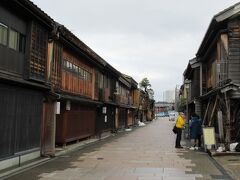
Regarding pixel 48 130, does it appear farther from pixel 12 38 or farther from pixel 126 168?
pixel 12 38

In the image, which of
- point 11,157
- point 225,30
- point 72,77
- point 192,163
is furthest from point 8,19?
point 225,30

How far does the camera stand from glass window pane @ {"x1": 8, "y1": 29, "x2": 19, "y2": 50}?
45.1ft

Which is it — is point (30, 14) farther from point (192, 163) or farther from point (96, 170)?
point (192, 163)

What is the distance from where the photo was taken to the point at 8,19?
1338cm

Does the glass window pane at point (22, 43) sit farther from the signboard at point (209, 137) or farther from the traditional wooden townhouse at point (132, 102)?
the traditional wooden townhouse at point (132, 102)

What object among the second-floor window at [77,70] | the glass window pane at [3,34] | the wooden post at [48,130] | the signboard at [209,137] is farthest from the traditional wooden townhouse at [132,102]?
the glass window pane at [3,34]

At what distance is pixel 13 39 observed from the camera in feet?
46.0

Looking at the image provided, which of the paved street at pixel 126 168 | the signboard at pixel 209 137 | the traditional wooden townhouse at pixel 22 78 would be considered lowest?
the paved street at pixel 126 168

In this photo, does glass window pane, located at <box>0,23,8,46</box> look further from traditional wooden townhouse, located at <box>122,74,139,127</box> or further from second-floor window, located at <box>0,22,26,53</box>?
traditional wooden townhouse, located at <box>122,74,139,127</box>

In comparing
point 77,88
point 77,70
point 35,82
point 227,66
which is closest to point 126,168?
point 35,82

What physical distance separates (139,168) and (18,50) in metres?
5.95

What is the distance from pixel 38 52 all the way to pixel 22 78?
5.54ft

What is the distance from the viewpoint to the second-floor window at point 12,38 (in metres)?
13.1

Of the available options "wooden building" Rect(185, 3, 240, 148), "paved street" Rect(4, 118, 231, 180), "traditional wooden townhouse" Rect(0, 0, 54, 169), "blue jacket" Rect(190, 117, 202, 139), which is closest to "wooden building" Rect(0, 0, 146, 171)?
"traditional wooden townhouse" Rect(0, 0, 54, 169)
